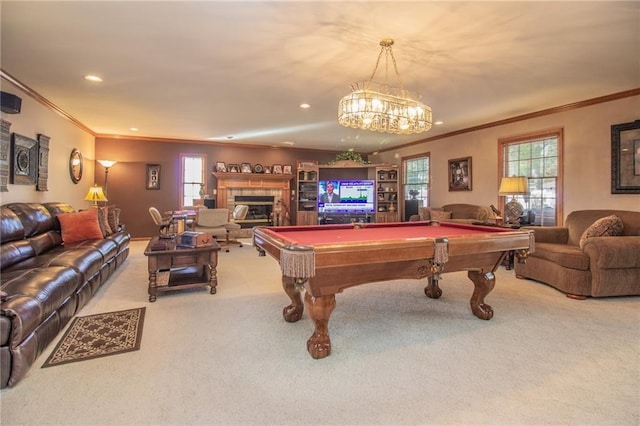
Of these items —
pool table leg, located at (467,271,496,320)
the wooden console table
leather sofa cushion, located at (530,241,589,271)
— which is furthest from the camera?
leather sofa cushion, located at (530,241,589,271)

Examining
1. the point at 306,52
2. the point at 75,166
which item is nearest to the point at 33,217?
the point at 75,166

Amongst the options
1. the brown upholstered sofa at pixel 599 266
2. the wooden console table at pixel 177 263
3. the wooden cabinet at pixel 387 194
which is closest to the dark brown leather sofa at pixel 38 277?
the wooden console table at pixel 177 263

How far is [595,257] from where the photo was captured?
129 inches

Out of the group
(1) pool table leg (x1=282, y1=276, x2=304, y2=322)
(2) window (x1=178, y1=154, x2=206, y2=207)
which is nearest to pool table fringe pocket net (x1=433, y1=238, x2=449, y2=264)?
(1) pool table leg (x1=282, y1=276, x2=304, y2=322)

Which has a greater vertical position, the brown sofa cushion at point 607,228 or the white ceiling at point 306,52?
the white ceiling at point 306,52

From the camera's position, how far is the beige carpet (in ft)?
5.22

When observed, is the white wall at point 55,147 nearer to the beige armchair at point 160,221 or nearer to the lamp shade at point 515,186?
the beige armchair at point 160,221

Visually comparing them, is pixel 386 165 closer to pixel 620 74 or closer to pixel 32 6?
pixel 620 74

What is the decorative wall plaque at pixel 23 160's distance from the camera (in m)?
3.72

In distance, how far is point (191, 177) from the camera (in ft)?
25.3

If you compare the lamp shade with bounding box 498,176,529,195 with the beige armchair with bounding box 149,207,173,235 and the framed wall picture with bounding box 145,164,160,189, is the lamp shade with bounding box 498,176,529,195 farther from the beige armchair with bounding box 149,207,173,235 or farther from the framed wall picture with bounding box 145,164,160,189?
the framed wall picture with bounding box 145,164,160,189

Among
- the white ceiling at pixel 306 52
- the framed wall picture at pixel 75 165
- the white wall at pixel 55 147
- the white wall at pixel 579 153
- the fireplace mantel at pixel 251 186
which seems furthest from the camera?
the fireplace mantel at pixel 251 186

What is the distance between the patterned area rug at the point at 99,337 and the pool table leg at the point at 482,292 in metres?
2.76

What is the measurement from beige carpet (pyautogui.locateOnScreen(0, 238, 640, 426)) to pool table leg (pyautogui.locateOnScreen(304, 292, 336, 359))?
0.24ft
